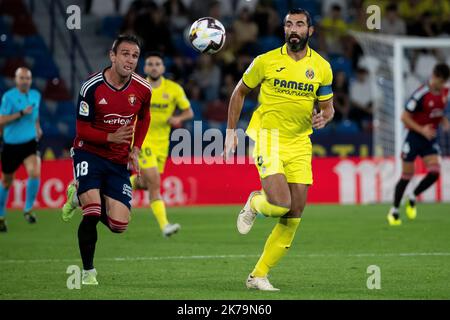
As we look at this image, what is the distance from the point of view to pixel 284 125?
9.63 meters

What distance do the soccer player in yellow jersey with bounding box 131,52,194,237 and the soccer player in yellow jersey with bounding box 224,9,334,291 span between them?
5158mm

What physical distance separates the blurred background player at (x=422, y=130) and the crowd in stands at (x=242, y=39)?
5.95 metres

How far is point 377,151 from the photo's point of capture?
74.3 ft

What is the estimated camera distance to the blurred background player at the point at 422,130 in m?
16.9

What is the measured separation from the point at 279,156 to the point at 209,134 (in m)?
12.6

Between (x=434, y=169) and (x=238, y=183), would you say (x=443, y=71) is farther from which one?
(x=238, y=183)

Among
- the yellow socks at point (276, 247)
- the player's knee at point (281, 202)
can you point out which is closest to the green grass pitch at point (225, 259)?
the yellow socks at point (276, 247)

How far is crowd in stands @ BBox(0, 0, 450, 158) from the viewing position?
78.0 feet

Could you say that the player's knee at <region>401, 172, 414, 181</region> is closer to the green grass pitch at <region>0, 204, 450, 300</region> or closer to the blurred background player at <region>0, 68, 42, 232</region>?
the green grass pitch at <region>0, 204, 450, 300</region>

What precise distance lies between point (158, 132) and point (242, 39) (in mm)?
10025

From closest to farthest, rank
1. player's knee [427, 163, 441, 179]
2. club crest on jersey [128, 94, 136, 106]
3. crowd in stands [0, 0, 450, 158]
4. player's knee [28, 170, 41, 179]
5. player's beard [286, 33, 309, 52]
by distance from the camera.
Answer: player's beard [286, 33, 309, 52]
club crest on jersey [128, 94, 136, 106]
player's knee [28, 170, 41, 179]
player's knee [427, 163, 441, 179]
crowd in stands [0, 0, 450, 158]

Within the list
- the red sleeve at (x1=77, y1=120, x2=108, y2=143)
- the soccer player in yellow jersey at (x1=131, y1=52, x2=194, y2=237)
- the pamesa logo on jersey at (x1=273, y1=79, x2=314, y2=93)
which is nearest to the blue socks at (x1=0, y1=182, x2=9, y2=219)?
the soccer player in yellow jersey at (x1=131, y1=52, x2=194, y2=237)

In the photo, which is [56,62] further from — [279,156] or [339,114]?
[279,156]
